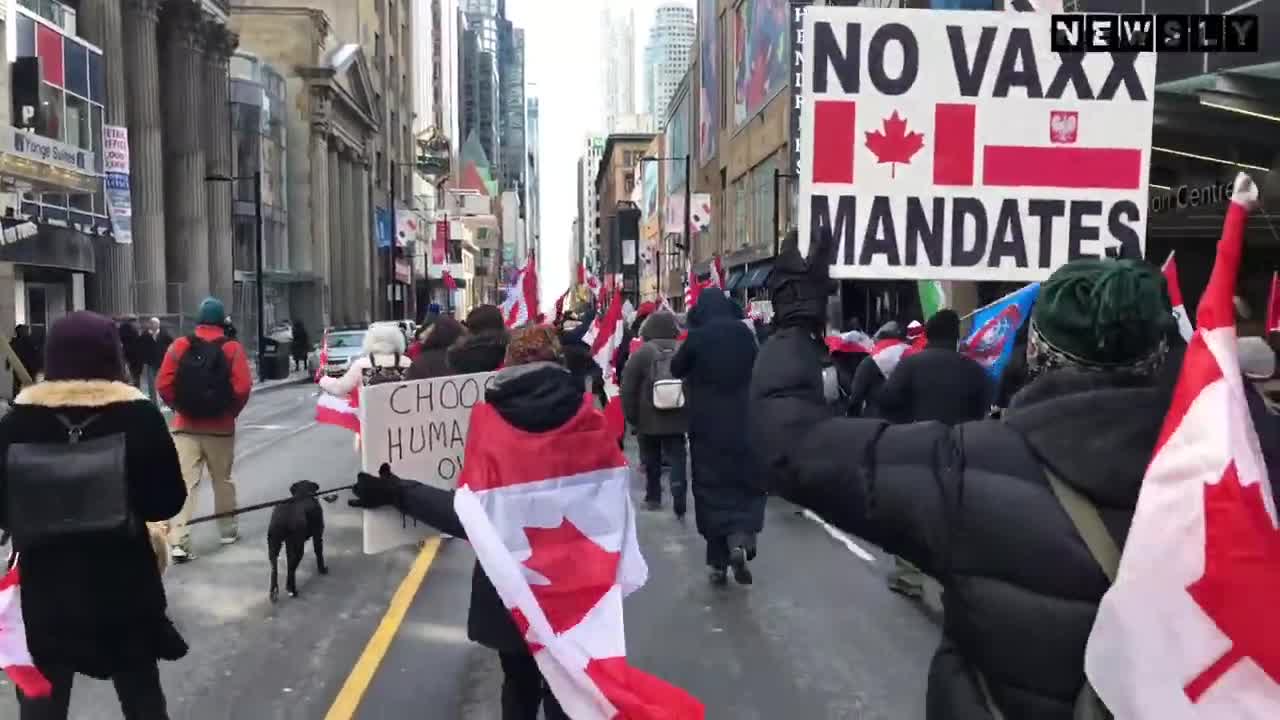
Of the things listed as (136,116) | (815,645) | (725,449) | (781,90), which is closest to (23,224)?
(136,116)

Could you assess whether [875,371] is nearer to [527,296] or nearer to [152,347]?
[527,296]

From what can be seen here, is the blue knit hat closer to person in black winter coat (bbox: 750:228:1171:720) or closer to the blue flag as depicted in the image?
the blue flag

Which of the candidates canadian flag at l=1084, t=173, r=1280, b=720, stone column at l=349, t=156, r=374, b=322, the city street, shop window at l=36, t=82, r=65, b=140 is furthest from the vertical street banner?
stone column at l=349, t=156, r=374, b=322

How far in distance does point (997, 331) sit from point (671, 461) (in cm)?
360

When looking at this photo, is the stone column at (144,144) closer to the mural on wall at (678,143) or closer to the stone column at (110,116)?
the stone column at (110,116)

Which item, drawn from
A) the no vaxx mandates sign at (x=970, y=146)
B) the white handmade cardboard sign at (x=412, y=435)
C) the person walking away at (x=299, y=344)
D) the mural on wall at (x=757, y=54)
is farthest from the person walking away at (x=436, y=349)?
the person walking away at (x=299, y=344)

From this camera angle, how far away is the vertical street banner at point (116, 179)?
28.4m

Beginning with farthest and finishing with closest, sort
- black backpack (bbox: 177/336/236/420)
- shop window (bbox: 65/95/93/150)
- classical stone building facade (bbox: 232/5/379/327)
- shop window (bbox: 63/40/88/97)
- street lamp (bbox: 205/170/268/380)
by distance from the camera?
classical stone building facade (bbox: 232/5/379/327) < street lamp (bbox: 205/170/268/380) < shop window (bbox: 65/95/93/150) < shop window (bbox: 63/40/88/97) < black backpack (bbox: 177/336/236/420)

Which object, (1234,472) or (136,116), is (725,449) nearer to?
(1234,472)

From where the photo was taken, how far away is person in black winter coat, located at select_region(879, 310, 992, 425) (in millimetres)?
7016

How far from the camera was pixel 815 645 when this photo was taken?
651cm

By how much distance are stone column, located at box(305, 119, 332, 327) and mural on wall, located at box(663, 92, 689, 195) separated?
2246 cm

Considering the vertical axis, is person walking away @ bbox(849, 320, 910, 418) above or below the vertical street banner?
below

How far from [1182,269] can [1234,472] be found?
21287 millimetres
